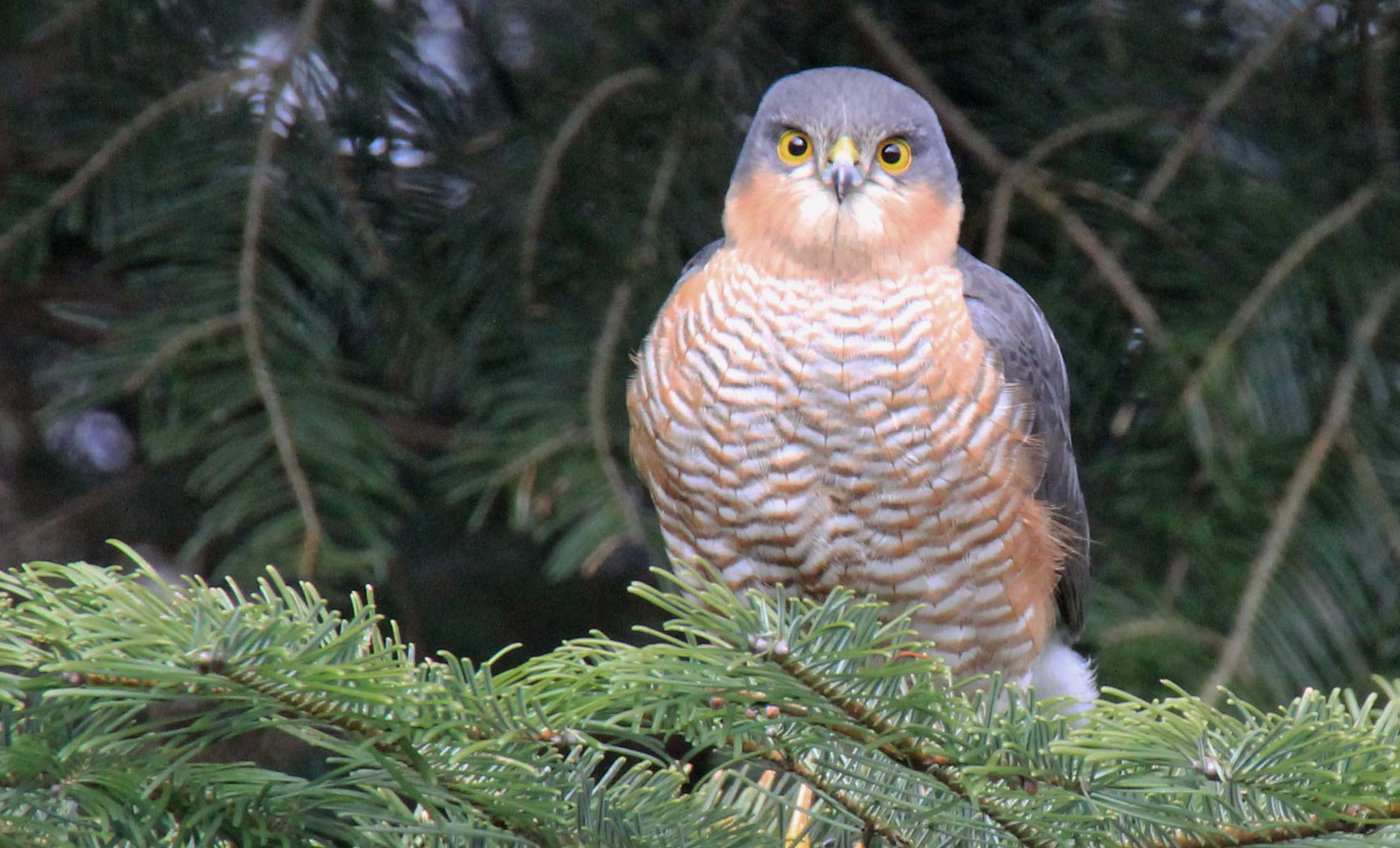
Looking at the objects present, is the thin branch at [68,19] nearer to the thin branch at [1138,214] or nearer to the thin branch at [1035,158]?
the thin branch at [1035,158]

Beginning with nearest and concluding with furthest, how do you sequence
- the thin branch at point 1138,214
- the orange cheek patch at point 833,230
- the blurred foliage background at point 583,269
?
the orange cheek patch at point 833,230
the blurred foliage background at point 583,269
the thin branch at point 1138,214

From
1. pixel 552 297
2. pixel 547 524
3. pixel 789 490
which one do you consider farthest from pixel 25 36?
pixel 789 490

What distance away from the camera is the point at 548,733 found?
1296 mm

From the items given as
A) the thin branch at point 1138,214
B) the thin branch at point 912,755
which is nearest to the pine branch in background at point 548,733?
the thin branch at point 912,755

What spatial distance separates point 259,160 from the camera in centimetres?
297

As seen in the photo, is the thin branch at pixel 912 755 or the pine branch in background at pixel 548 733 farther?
the thin branch at pixel 912 755

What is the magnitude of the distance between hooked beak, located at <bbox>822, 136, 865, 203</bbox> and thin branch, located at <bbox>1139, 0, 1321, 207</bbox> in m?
0.98

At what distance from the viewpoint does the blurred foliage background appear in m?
2.91

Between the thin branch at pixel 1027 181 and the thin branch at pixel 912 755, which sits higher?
the thin branch at pixel 1027 181

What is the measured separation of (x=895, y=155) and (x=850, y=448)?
648 mm

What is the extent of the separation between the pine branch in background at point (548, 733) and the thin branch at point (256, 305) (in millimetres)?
1423

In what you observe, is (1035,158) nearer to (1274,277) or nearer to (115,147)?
(1274,277)

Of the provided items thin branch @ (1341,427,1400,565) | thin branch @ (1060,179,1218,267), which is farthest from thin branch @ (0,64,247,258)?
thin branch @ (1341,427,1400,565)

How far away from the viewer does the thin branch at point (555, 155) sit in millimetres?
3109
